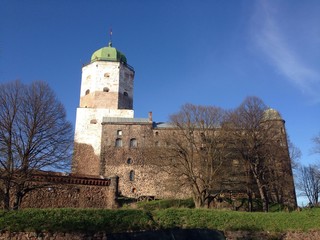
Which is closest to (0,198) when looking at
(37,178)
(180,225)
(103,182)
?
(37,178)

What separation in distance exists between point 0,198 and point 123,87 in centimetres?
2691

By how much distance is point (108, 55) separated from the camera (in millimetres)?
46281

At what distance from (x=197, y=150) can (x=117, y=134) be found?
1255 centimetres

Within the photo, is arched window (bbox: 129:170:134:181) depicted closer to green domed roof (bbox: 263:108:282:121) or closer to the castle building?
the castle building

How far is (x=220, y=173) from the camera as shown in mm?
28891

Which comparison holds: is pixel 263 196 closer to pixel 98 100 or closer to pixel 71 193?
pixel 71 193

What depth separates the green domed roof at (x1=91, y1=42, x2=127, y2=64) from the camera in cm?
4575

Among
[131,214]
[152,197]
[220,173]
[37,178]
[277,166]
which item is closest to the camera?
[131,214]

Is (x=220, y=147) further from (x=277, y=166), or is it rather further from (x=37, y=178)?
(x=37, y=178)

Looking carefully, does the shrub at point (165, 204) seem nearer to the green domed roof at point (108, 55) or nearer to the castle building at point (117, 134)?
the castle building at point (117, 134)

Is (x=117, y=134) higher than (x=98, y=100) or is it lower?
lower

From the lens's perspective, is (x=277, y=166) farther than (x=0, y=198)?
Yes

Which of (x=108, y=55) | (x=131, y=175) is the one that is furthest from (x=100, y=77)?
(x=131, y=175)

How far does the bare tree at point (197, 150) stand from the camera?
91.3ft
